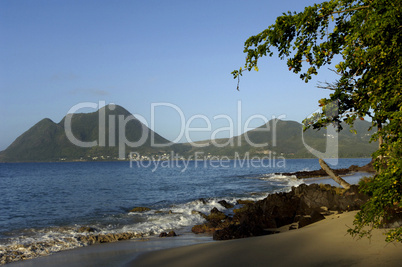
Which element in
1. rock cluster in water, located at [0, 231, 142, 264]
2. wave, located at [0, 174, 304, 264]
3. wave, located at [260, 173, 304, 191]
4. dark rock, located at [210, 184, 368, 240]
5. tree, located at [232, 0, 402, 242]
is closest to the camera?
tree, located at [232, 0, 402, 242]

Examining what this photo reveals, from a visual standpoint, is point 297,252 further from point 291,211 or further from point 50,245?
point 50,245

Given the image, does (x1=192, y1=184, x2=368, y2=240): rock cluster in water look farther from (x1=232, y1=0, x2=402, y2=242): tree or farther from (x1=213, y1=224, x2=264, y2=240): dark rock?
(x1=232, y1=0, x2=402, y2=242): tree

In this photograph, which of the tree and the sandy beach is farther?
the sandy beach

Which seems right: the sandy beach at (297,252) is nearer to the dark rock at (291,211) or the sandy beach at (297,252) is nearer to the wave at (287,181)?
the dark rock at (291,211)

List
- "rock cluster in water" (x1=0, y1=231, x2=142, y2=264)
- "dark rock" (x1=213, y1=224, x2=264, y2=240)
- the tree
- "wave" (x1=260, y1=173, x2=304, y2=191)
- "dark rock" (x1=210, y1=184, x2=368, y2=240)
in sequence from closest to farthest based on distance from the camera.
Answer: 1. the tree
2. "rock cluster in water" (x1=0, y1=231, x2=142, y2=264)
3. "dark rock" (x1=213, y1=224, x2=264, y2=240)
4. "dark rock" (x1=210, y1=184, x2=368, y2=240)
5. "wave" (x1=260, y1=173, x2=304, y2=191)

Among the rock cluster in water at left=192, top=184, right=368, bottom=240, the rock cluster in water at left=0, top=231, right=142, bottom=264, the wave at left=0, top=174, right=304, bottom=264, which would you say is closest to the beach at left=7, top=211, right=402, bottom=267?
the rock cluster in water at left=0, top=231, right=142, bottom=264

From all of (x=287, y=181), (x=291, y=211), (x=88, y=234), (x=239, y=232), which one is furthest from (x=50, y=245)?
(x=287, y=181)

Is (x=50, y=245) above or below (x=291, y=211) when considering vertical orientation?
below

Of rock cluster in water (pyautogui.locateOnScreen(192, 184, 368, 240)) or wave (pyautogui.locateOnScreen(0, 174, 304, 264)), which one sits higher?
rock cluster in water (pyautogui.locateOnScreen(192, 184, 368, 240))

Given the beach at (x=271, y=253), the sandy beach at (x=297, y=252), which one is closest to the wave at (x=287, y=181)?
the beach at (x=271, y=253)

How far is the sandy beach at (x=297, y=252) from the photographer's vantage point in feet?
26.1

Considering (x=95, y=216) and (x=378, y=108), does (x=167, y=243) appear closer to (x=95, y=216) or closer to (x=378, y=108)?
(x=378, y=108)

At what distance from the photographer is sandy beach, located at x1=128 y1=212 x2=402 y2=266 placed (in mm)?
7957

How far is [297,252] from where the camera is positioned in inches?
361
